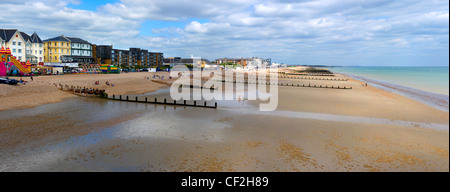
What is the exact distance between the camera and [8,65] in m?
50.0

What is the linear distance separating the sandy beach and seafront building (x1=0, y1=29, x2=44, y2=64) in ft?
192

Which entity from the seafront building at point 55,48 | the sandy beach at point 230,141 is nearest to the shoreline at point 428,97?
the sandy beach at point 230,141

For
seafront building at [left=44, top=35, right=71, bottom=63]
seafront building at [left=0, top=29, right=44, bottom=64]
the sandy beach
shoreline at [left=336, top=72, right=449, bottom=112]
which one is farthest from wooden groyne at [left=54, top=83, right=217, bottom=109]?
seafront building at [left=44, top=35, right=71, bottom=63]

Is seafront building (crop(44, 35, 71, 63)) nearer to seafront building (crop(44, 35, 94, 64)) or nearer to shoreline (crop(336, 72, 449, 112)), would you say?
seafront building (crop(44, 35, 94, 64))

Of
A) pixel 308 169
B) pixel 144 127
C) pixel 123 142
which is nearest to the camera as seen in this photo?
pixel 308 169

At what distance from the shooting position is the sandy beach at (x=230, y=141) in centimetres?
1359

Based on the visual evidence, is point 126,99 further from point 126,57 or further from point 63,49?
point 126,57

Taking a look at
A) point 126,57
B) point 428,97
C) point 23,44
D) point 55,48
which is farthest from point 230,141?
point 126,57

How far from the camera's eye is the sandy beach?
13594 mm

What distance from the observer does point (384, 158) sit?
14.9 metres

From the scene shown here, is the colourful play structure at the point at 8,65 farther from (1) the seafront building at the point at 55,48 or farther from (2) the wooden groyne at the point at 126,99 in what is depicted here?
(1) the seafront building at the point at 55,48

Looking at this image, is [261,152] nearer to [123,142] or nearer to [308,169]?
[308,169]
